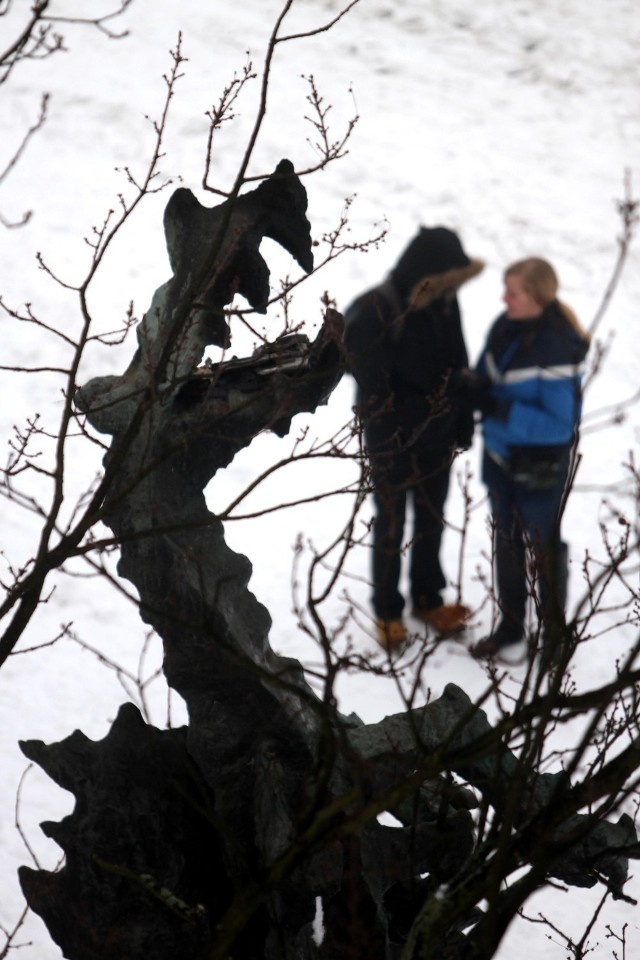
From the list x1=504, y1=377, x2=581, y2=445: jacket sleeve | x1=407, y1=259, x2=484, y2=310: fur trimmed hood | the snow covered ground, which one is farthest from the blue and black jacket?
the snow covered ground

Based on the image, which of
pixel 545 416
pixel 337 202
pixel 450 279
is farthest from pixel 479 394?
pixel 337 202

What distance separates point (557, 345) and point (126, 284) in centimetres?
479

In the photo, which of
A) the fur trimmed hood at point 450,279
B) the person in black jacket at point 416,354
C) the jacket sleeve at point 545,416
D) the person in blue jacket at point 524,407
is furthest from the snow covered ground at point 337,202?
the fur trimmed hood at point 450,279

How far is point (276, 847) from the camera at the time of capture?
9.16 feet

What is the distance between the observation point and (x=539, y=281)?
495cm

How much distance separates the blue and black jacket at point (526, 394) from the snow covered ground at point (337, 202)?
0.88 meters

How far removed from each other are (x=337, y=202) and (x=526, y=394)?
544 cm

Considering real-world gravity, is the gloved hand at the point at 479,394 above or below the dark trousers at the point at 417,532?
above

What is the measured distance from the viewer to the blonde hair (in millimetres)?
4902

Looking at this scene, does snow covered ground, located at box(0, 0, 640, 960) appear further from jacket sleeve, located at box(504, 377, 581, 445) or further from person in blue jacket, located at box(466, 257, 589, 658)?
jacket sleeve, located at box(504, 377, 581, 445)

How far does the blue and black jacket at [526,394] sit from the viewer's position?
496 centimetres

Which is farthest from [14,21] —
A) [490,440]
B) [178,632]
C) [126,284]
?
[178,632]

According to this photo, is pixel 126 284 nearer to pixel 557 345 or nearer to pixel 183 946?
pixel 557 345

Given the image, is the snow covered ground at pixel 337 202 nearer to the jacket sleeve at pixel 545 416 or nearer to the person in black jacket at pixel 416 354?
the person in black jacket at pixel 416 354
